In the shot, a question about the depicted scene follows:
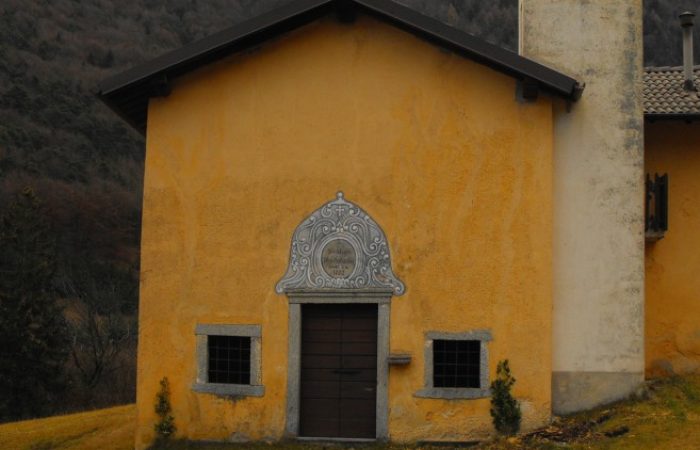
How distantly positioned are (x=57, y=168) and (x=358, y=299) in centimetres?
4025

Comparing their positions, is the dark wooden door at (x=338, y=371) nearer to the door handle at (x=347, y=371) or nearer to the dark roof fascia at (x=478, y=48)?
the door handle at (x=347, y=371)

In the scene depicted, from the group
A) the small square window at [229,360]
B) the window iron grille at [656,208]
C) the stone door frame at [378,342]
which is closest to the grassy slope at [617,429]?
the stone door frame at [378,342]

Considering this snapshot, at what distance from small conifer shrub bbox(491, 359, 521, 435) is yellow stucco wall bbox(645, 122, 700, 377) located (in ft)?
12.7

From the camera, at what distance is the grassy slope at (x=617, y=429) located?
44.6 ft

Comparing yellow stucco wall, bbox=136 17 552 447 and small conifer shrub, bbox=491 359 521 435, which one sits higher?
yellow stucco wall, bbox=136 17 552 447

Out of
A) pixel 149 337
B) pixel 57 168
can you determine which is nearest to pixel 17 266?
pixel 57 168

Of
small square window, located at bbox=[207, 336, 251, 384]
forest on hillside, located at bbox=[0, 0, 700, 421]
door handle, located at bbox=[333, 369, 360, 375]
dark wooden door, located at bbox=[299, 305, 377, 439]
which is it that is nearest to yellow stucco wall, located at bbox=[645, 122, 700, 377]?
dark wooden door, located at bbox=[299, 305, 377, 439]

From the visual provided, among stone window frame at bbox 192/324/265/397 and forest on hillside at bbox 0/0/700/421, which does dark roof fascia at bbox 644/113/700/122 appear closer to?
stone window frame at bbox 192/324/265/397

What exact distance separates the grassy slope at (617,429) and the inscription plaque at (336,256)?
266 cm

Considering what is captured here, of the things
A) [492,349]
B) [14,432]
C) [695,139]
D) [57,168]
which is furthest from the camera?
[57,168]

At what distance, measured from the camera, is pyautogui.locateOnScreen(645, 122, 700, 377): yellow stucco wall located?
17.2 m

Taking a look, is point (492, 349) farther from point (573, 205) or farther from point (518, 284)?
point (573, 205)

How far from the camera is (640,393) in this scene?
15.0 meters

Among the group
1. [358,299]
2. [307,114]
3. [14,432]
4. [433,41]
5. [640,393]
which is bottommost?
[14,432]
